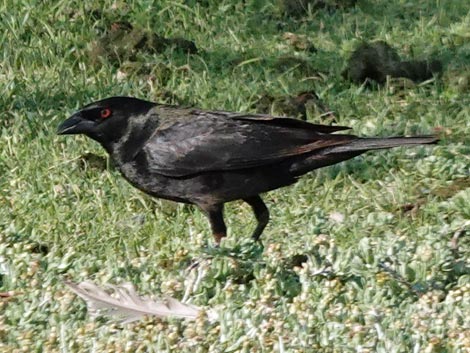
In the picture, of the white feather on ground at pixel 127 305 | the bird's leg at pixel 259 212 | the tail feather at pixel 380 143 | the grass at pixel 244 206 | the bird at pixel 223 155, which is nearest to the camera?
the grass at pixel 244 206

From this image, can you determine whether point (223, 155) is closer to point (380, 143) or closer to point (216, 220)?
point (216, 220)

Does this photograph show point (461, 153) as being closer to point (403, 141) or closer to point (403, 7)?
point (403, 141)

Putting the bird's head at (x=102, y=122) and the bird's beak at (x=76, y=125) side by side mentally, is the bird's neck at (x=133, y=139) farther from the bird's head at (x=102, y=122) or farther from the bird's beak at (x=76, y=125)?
the bird's beak at (x=76, y=125)

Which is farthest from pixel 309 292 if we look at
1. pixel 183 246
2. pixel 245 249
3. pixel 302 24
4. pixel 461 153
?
pixel 302 24

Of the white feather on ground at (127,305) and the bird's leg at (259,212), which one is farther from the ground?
the white feather on ground at (127,305)

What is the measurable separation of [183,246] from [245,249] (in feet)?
2.49

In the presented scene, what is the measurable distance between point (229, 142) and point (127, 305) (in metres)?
1.45

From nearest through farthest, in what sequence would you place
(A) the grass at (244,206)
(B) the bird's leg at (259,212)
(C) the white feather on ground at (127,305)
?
(A) the grass at (244,206) → (C) the white feather on ground at (127,305) → (B) the bird's leg at (259,212)

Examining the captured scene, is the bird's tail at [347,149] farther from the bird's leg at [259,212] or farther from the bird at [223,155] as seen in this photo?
the bird's leg at [259,212]

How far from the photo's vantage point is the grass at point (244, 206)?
211 inches

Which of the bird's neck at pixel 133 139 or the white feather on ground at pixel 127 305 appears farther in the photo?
the bird's neck at pixel 133 139

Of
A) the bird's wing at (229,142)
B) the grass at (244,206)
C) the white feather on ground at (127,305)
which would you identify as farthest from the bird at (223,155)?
the white feather on ground at (127,305)

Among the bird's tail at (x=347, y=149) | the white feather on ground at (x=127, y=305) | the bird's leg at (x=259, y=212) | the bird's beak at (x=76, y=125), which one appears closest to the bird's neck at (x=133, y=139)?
the bird's beak at (x=76, y=125)

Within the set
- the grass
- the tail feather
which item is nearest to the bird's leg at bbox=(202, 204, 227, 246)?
the grass
